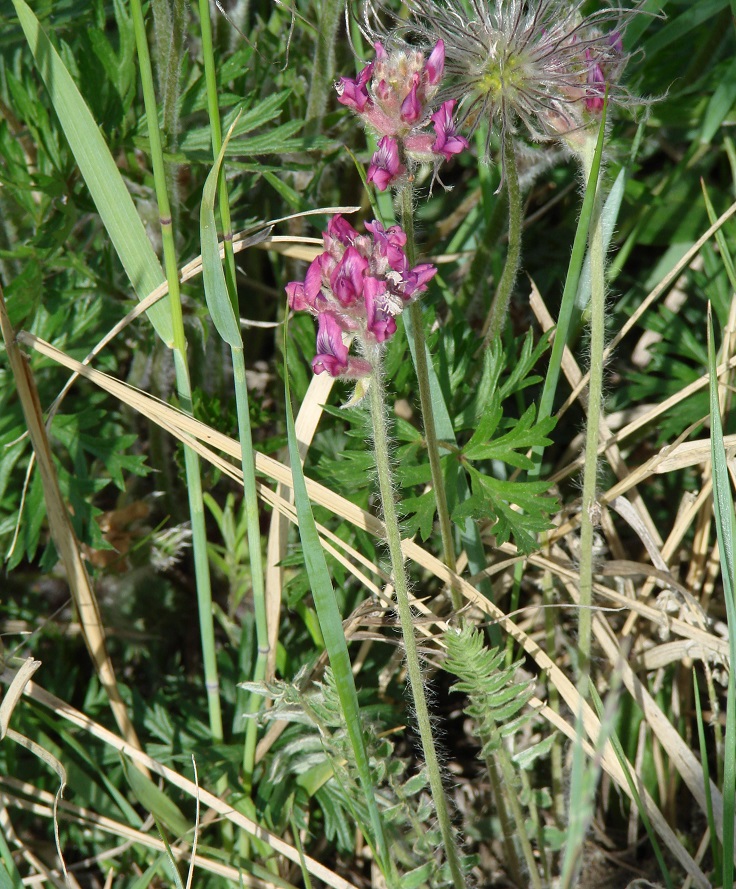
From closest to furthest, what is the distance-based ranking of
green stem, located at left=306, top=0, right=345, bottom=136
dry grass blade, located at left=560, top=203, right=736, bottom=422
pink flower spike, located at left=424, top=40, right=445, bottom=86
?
1. pink flower spike, located at left=424, top=40, right=445, bottom=86
2. dry grass blade, located at left=560, top=203, right=736, bottom=422
3. green stem, located at left=306, top=0, right=345, bottom=136

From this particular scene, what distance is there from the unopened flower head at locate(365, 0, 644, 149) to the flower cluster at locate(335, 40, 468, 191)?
127 mm

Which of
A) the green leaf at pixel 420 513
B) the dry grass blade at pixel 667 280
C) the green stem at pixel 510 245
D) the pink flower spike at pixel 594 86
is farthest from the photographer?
the dry grass blade at pixel 667 280

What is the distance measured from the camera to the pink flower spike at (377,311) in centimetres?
117

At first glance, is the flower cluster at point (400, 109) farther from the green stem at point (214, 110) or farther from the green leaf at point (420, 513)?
the green leaf at point (420, 513)

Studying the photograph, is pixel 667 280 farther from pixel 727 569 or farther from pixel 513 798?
pixel 513 798

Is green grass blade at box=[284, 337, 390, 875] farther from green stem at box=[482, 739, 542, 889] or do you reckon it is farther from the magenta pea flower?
the magenta pea flower

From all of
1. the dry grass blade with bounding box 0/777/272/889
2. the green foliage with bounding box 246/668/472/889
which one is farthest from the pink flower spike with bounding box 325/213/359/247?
the dry grass blade with bounding box 0/777/272/889

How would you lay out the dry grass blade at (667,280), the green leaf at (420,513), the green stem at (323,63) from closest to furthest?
the green leaf at (420,513) → the dry grass blade at (667,280) → the green stem at (323,63)

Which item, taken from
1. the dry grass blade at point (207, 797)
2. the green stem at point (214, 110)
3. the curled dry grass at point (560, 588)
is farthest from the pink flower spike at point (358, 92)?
the dry grass blade at point (207, 797)

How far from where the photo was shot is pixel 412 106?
4.05 ft

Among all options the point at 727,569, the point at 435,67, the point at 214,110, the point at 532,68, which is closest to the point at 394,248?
the point at 435,67

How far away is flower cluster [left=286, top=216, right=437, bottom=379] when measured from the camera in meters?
1.17

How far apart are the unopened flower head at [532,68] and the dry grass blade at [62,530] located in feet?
3.01

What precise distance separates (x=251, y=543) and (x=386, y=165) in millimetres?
713
